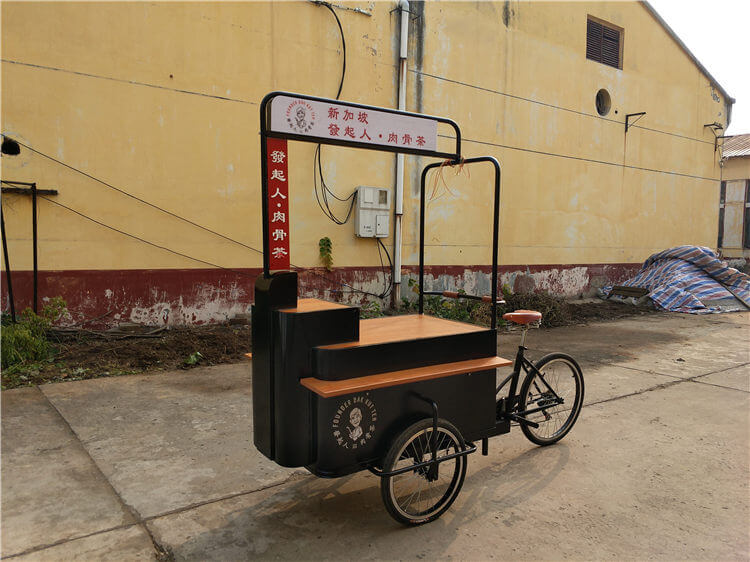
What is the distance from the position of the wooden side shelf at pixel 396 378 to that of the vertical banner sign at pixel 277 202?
25.8 inches

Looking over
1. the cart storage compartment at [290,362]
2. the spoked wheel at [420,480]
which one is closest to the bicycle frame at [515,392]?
the spoked wheel at [420,480]

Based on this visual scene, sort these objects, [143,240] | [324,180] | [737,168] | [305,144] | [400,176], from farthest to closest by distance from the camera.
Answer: [737,168] < [400,176] < [324,180] < [305,144] < [143,240]

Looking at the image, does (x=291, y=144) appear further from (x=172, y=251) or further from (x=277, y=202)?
(x=277, y=202)

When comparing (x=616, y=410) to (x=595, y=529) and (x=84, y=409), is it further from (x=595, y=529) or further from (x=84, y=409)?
(x=84, y=409)

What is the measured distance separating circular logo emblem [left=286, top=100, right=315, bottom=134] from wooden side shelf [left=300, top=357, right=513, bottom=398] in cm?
127

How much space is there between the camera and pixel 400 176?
345 inches

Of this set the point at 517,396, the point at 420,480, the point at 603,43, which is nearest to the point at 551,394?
the point at 517,396

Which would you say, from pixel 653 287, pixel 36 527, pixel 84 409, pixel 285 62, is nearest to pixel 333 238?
pixel 285 62

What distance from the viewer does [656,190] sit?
524 inches

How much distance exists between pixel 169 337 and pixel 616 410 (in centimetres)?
493

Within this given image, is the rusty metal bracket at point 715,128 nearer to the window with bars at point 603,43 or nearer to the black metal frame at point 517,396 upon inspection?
the window with bars at point 603,43

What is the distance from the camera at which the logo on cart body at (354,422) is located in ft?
8.98

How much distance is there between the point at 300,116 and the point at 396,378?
1.42 meters

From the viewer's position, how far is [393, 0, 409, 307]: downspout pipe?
865cm
